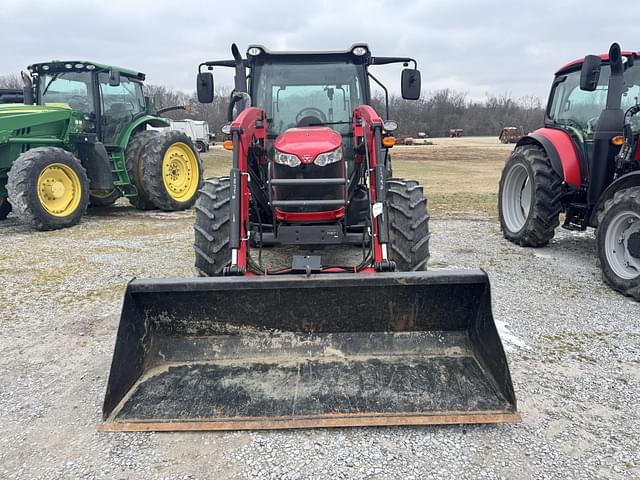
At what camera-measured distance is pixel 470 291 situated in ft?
9.89

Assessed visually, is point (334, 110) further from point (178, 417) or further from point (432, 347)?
point (178, 417)

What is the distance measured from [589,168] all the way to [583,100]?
950 millimetres

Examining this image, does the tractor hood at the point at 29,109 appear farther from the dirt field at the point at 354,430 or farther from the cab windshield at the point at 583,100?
the cab windshield at the point at 583,100

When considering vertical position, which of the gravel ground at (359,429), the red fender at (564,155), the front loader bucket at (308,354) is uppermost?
the red fender at (564,155)

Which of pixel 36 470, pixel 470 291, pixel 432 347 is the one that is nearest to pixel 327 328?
pixel 432 347

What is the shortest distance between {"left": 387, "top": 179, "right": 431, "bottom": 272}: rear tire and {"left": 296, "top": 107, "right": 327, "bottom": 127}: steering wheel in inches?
44.7

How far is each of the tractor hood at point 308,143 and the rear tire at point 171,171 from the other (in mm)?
5319

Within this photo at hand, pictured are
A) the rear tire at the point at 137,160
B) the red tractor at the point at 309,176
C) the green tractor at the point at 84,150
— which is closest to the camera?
the red tractor at the point at 309,176

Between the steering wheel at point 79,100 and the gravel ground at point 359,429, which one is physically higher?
the steering wheel at point 79,100

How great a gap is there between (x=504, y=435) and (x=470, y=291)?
0.89m

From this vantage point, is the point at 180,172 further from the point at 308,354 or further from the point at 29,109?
the point at 308,354

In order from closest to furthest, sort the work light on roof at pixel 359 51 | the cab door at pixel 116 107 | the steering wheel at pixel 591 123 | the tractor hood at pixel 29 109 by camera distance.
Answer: the work light on roof at pixel 359 51 → the steering wheel at pixel 591 123 → the tractor hood at pixel 29 109 → the cab door at pixel 116 107

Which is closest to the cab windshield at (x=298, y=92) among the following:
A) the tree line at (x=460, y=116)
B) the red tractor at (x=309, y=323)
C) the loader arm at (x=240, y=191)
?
the red tractor at (x=309, y=323)

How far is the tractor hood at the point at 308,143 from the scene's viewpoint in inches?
144
